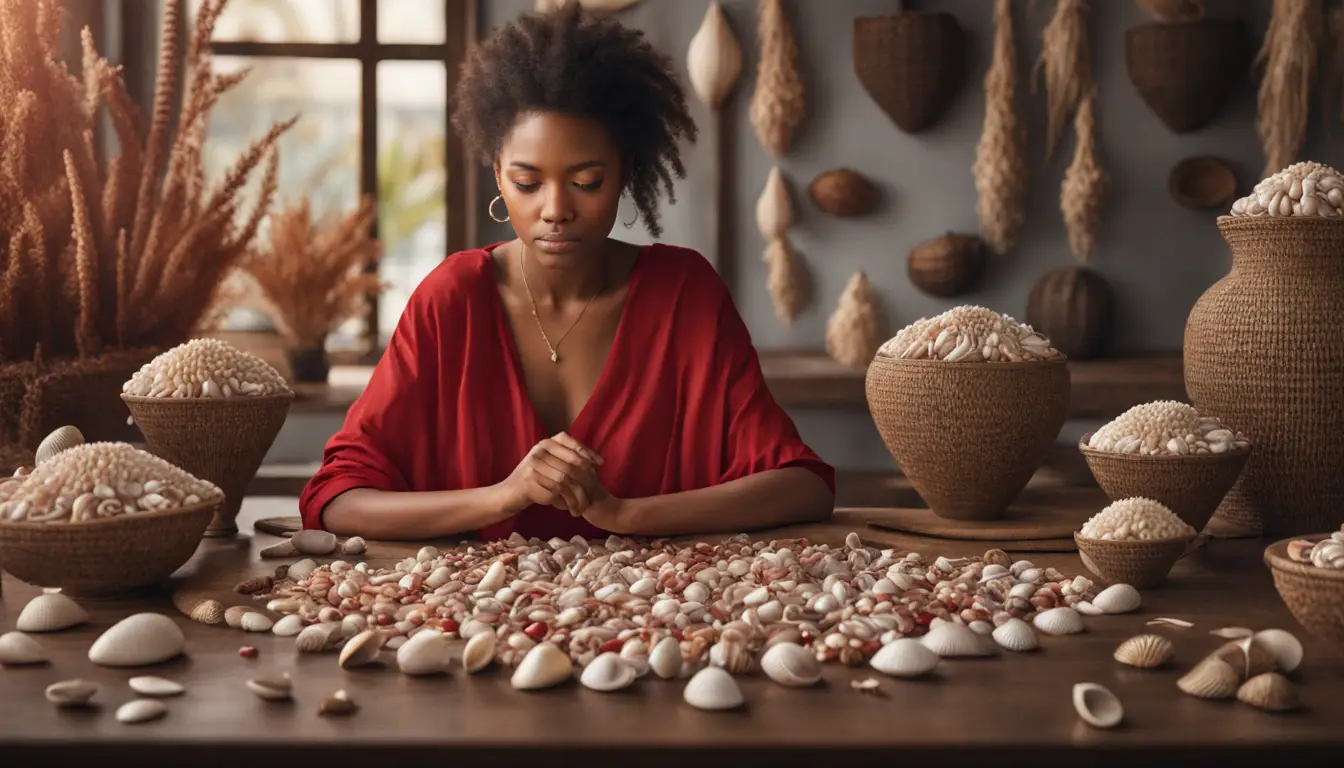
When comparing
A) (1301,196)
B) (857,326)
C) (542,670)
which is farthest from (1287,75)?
(542,670)

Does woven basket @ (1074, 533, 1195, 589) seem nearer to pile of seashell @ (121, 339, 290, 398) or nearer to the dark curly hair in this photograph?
the dark curly hair

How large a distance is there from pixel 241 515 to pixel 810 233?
2.00m

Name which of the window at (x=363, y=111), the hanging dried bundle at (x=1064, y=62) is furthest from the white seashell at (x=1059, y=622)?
the window at (x=363, y=111)

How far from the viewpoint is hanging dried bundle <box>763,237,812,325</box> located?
3.32 meters

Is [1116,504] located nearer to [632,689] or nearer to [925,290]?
[632,689]

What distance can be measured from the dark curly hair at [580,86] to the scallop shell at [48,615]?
824 mm

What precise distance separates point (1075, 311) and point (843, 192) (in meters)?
0.66

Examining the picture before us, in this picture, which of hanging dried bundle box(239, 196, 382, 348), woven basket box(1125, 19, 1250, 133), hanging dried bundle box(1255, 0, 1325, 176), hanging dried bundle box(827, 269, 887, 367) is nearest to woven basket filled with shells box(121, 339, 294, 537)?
hanging dried bundle box(239, 196, 382, 348)

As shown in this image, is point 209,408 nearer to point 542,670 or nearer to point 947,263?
point 542,670

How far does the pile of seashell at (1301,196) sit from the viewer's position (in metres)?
1.48

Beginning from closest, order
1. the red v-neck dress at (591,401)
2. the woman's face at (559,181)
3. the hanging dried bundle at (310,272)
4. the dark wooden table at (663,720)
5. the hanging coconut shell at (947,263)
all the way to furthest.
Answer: the dark wooden table at (663,720) → the woman's face at (559,181) → the red v-neck dress at (591,401) → the hanging dried bundle at (310,272) → the hanging coconut shell at (947,263)

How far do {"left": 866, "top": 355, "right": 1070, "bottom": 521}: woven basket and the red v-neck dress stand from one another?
17cm

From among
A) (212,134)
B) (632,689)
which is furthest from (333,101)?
(632,689)

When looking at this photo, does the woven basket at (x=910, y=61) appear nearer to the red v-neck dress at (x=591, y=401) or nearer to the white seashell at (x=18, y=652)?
the red v-neck dress at (x=591, y=401)
